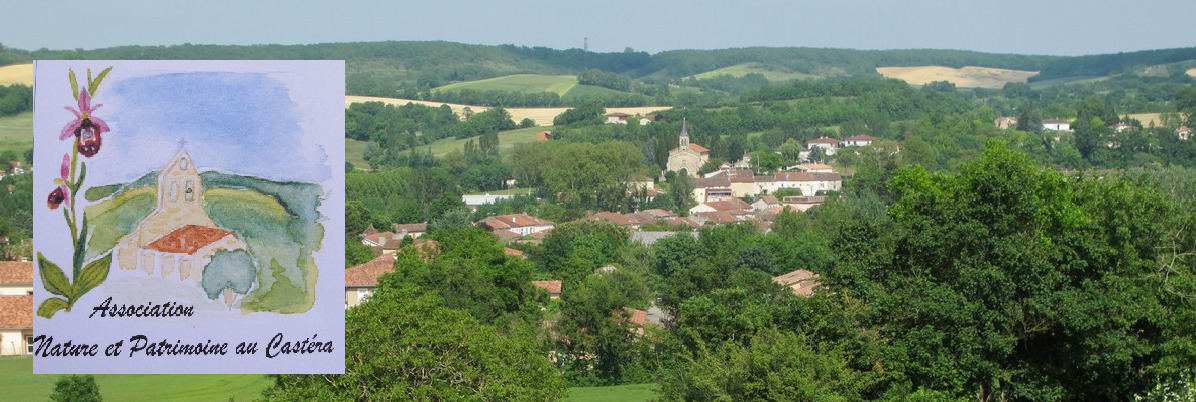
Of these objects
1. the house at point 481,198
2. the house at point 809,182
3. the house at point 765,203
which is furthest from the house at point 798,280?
the house at point 809,182

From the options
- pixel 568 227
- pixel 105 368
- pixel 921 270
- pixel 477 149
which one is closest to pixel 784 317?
pixel 921 270

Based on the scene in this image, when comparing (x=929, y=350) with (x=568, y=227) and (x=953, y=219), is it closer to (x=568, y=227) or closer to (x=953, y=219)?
(x=953, y=219)

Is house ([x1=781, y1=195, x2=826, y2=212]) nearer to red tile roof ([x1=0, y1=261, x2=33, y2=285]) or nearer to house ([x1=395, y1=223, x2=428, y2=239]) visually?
house ([x1=395, y1=223, x2=428, y2=239])

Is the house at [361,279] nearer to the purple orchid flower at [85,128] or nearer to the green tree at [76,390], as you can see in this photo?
the green tree at [76,390]

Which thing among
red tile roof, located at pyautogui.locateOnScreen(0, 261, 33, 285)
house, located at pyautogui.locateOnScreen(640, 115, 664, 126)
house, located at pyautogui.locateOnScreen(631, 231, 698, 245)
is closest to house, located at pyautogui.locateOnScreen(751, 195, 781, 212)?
house, located at pyautogui.locateOnScreen(631, 231, 698, 245)

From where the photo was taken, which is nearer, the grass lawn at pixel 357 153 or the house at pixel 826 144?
the grass lawn at pixel 357 153
